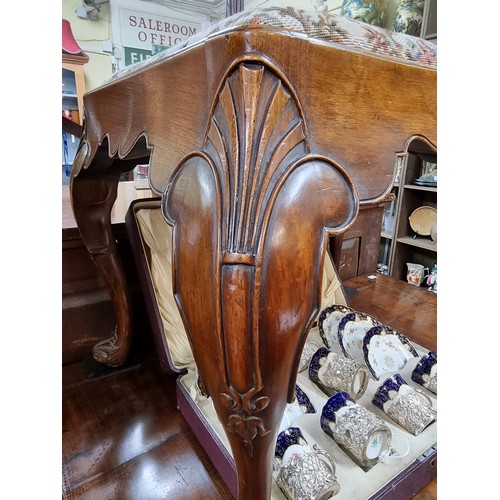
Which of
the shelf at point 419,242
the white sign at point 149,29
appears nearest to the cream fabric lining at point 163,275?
the shelf at point 419,242

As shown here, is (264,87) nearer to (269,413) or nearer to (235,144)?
(235,144)

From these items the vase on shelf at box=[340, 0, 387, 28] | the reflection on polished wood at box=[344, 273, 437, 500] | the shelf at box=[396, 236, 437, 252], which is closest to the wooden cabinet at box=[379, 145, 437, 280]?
the shelf at box=[396, 236, 437, 252]

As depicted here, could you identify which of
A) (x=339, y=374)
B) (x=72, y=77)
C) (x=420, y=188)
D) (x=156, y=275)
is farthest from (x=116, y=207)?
(x=72, y=77)

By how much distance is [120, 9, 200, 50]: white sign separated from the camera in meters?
3.31

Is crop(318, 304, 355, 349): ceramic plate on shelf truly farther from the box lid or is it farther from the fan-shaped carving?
the fan-shaped carving

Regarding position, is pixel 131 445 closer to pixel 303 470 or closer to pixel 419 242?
pixel 303 470

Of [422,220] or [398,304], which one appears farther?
[422,220]

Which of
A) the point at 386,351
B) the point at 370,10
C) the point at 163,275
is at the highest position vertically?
the point at 370,10

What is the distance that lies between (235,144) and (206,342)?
0.14 meters

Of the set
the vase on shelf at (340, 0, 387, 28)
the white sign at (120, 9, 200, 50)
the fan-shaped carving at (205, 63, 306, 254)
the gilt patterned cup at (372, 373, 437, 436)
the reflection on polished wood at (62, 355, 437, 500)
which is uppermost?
the white sign at (120, 9, 200, 50)

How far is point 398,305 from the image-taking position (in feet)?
3.76

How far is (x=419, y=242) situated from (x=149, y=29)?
3.13m

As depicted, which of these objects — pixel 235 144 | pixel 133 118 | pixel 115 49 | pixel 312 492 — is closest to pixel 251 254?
pixel 235 144

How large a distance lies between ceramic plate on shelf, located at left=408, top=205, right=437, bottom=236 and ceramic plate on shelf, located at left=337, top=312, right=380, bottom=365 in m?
1.36
